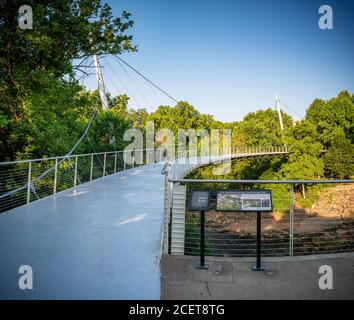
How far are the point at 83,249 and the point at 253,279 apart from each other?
2326 mm

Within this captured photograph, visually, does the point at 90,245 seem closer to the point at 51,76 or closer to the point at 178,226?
the point at 178,226

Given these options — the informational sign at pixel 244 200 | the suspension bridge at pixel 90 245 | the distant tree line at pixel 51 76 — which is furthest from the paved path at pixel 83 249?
the distant tree line at pixel 51 76

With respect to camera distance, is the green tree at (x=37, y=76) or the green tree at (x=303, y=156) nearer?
the green tree at (x=37, y=76)

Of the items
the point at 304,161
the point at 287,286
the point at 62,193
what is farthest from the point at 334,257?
the point at 304,161

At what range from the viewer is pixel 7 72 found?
352 inches

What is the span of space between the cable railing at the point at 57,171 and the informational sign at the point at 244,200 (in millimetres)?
4233

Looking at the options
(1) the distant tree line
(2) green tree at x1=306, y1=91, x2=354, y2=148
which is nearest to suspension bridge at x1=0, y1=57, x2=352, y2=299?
(1) the distant tree line

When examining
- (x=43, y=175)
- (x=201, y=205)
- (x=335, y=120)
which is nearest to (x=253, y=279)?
(x=201, y=205)

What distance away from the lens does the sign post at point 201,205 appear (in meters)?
3.74

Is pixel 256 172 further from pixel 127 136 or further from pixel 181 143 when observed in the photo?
pixel 127 136

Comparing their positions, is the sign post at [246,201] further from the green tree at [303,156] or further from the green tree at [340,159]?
the green tree at [340,159]

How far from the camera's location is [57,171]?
33.1 ft

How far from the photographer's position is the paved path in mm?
3166
